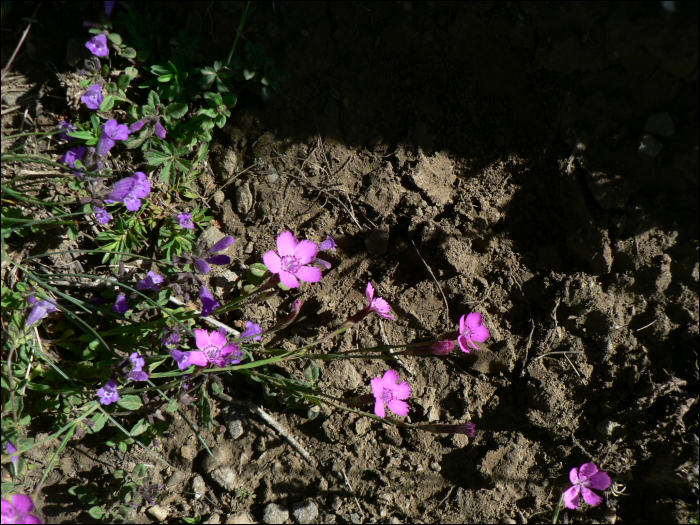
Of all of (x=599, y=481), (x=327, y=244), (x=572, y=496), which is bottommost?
(x=572, y=496)

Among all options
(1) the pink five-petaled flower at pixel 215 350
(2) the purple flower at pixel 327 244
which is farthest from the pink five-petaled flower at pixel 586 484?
(1) the pink five-petaled flower at pixel 215 350

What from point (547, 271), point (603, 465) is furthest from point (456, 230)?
point (603, 465)

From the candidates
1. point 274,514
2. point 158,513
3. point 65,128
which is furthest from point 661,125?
point 158,513

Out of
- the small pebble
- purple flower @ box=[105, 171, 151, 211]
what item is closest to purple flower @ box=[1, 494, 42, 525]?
the small pebble

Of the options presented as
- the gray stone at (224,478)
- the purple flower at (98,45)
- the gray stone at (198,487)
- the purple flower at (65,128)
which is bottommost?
the gray stone at (198,487)

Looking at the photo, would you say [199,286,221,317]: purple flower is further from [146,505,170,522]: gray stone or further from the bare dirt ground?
[146,505,170,522]: gray stone

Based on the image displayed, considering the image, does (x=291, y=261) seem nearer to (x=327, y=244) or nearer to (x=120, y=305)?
(x=327, y=244)

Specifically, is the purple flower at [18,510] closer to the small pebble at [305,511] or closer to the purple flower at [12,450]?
the purple flower at [12,450]

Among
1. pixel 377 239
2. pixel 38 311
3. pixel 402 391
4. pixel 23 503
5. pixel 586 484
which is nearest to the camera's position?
pixel 23 503
